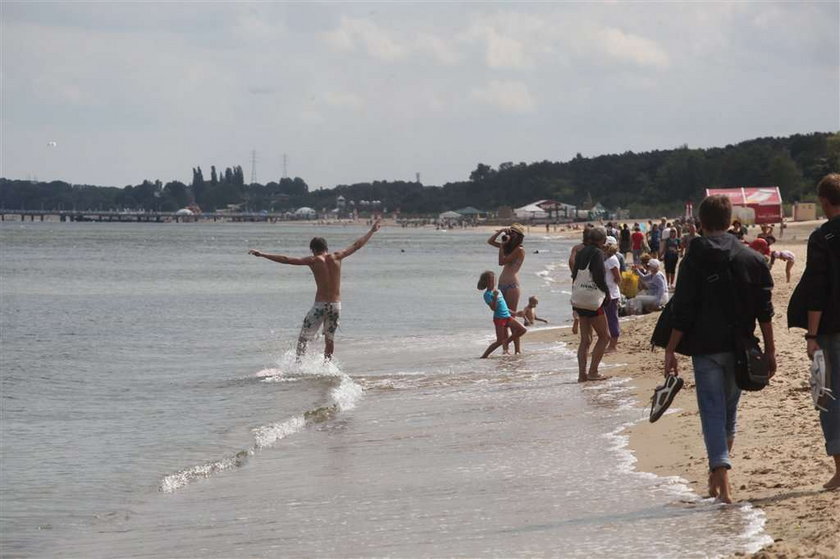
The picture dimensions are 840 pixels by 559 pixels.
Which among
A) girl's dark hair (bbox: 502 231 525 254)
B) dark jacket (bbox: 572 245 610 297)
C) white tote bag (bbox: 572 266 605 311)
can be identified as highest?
girl's dark hair (bbox: 502 231 525 254)

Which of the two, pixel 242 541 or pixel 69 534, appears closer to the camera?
pixel 242 541

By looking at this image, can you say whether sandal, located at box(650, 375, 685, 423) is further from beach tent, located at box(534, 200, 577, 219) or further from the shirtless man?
beach tent, located at box(534, 200, 577, 219)

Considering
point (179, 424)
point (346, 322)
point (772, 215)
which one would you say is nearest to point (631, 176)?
point (772, 215)

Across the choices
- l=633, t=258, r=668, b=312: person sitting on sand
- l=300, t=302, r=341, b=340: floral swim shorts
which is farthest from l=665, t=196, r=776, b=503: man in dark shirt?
l=633, t=258, r=668, b=312: person sitting on sand

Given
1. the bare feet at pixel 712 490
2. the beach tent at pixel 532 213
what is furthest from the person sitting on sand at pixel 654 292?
the beach tent at pixel 532 213

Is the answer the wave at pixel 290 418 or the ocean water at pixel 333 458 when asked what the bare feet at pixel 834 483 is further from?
the wave at pixel 290 418

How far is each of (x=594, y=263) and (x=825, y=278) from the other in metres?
5.19

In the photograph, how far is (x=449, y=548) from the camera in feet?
18.9

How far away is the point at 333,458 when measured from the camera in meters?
8.61

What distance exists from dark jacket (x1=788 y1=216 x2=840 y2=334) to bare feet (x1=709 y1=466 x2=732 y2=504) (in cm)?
85

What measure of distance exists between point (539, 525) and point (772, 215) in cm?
5639

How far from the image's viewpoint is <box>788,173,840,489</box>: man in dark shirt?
574 centimetres

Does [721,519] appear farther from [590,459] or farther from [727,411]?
[590,459]

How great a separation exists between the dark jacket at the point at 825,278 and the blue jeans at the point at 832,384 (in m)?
0.07
